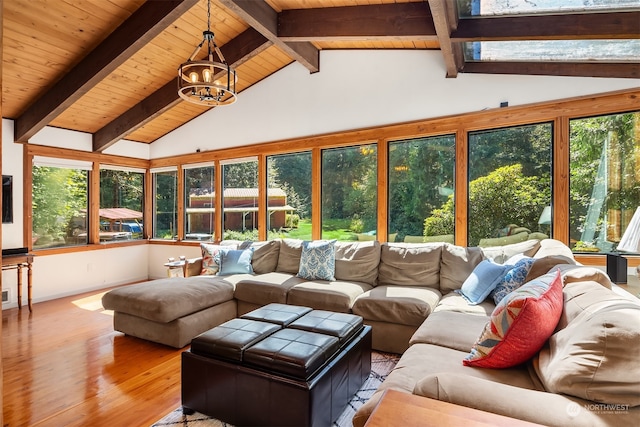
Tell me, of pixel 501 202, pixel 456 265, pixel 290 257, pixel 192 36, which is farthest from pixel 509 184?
pixel 192 36

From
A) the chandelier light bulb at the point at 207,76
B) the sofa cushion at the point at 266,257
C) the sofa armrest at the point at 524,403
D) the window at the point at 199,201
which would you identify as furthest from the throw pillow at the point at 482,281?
the window at the point at 199,201

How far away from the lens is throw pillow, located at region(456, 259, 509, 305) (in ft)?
9.64

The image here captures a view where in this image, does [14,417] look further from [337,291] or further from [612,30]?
[612,30]

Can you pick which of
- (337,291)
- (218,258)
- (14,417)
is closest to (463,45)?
(337,291)

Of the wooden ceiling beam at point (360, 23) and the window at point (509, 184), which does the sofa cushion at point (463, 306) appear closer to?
the window at point (509, 184)

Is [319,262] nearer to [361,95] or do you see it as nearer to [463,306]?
[463,306]

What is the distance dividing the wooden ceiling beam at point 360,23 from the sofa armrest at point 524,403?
3.05 m

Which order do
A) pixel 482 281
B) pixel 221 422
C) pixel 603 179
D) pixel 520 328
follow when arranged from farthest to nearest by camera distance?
1. pixel 603 179
2. pixel 482 281
3. pixel 221 422
4. pixel 520 328

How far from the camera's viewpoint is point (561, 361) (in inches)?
47.8

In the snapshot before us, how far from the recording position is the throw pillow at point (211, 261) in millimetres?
4465

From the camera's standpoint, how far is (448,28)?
2854 mm

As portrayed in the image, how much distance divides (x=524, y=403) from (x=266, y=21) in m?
3.78

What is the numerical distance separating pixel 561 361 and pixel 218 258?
399 centimetres

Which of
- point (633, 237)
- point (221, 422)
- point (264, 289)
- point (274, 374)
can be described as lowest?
point (221, 422)
